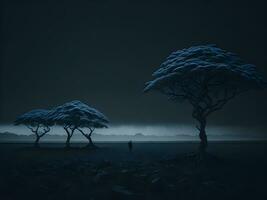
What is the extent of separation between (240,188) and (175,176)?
466 centimetres

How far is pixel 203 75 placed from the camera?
2705 cm

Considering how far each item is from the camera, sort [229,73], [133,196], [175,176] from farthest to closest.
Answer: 1. [229,73]
2. [175,176]
3. [133,196]

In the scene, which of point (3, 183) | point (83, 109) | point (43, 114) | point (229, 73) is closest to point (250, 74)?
point (229, 73)

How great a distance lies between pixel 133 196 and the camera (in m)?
14.8

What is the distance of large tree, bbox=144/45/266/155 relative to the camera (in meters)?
25.5

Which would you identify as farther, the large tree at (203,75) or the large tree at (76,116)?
the large tree at (76,116)

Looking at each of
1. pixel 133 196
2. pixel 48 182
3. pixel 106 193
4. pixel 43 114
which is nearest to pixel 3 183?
pixel 48 182

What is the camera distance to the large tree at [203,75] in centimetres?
2550

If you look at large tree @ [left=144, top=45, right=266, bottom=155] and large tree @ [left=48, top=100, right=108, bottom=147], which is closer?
large tree @ [left=144, top=45, right=266, bottom=155]

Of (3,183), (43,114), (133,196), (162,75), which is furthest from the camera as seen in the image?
(43,114)

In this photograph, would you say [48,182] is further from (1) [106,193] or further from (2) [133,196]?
(2) [133,196]

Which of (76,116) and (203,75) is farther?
(76,116)

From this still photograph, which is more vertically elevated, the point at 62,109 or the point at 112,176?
the point at 62,109

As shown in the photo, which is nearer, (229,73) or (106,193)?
(106,193)
